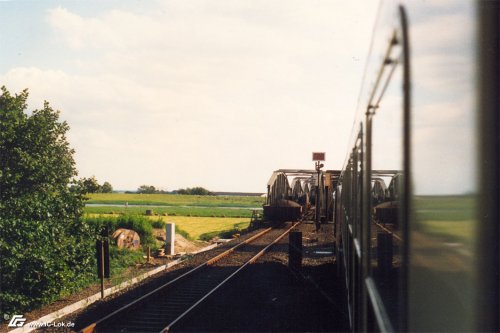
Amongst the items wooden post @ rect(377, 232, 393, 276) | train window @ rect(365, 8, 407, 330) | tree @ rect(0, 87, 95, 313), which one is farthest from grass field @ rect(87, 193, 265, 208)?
wooden post @ rect(377, 232, 393, 276)

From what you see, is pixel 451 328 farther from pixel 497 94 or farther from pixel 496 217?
pixel 497 94

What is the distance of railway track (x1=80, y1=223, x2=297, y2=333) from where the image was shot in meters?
8.82

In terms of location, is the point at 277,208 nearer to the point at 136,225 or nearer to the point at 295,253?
the point at 136,225

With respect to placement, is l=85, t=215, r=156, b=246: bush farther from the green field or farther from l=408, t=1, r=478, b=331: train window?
l=408, t=1, r=478, b=331: train window

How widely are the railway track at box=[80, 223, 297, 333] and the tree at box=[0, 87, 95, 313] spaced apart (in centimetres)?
248

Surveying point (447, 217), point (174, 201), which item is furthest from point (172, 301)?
point (174, 201)

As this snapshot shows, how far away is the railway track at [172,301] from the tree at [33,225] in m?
2.48

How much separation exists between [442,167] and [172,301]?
1038 centimetres

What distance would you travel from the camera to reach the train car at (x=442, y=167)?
0.96 meters

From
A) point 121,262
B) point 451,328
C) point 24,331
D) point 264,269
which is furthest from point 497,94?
point 121,262

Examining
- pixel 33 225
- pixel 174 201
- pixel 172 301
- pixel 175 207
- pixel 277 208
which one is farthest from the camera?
pixel 174 201

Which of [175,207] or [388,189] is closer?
[388,189]

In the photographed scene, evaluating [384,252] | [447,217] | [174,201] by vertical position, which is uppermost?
[447,217]

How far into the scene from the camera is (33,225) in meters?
11.7
